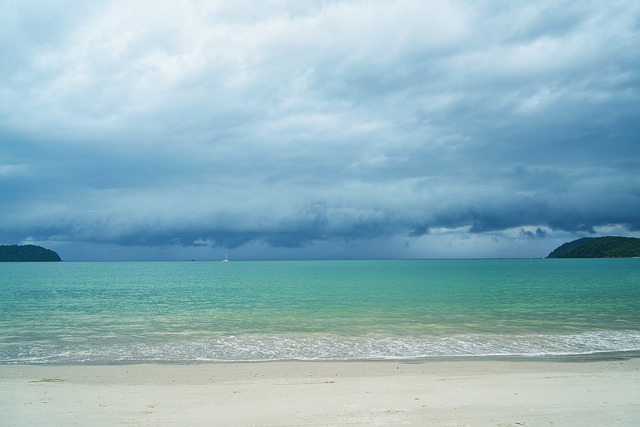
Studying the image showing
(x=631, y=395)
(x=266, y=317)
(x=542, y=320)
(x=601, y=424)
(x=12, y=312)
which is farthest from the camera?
(x=12, y=312)

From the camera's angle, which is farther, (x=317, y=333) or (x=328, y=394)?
(x=317, y=333)

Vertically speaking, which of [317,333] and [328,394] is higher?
[328,394]

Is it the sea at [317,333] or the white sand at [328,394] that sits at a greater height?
the white sand at [328,394]

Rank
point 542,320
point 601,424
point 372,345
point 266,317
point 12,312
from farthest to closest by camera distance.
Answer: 1. point 12,312
2. point 266,317
3. point 542,320
4. point 372,345
5. point 601,424

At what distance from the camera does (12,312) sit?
39.2 metres

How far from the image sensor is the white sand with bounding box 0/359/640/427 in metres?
10.9

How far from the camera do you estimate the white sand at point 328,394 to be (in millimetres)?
10852

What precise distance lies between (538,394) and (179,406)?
9801 millimetres

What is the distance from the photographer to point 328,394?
13.1 meters

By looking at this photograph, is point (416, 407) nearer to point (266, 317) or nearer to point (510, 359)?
point (510, 359)

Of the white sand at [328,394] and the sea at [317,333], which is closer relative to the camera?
the white sand at [328,394]

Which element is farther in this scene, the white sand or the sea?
the sea

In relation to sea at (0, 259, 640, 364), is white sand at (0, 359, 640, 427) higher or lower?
higher

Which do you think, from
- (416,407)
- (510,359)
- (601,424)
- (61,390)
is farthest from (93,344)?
(601,424)
